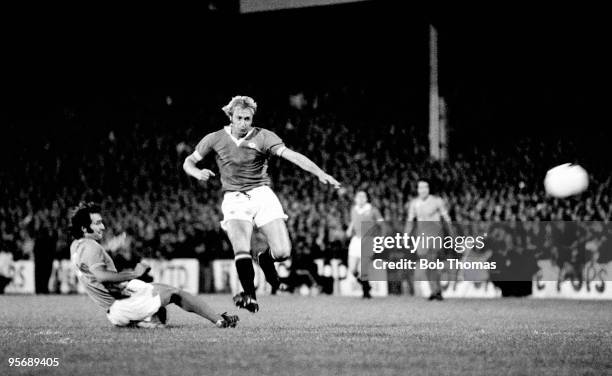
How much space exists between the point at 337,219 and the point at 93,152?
1076 cm

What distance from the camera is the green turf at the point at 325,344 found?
232 inches

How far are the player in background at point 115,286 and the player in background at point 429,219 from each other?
757cm

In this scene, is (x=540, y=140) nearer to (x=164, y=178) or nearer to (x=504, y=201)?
(x=504, y=201)

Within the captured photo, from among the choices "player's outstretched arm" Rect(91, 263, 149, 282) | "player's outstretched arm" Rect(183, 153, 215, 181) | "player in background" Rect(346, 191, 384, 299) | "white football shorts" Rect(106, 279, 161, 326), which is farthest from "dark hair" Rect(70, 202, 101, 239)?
"player in background" Rect(346, 191, 384, 299)

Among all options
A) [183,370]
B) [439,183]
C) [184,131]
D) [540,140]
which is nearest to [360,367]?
[183,370]

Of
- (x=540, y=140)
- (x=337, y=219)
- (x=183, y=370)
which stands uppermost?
(x=540, y=140)

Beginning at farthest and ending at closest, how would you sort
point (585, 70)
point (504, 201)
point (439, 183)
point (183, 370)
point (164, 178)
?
point (164, 178) → point (585, 70) → point (439, 183) → point (504, 201) → point (183, 370)

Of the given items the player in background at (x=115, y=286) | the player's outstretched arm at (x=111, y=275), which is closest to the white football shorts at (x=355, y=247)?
the player in background at (x=115, y=286)

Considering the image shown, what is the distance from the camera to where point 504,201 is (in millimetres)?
19688

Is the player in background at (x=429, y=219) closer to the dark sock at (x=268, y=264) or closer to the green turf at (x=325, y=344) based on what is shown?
the green turf at (x=325, y=344)

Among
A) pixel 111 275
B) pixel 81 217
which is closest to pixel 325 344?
pixel 111 275

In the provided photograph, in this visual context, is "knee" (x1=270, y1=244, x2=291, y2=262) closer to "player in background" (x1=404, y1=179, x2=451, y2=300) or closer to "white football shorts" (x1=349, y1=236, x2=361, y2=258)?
"player in background" (x1=404, y1=179, x2=451, y2=300)

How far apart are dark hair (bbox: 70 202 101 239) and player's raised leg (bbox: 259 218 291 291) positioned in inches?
74.3

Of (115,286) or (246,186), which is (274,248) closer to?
(246,186)
